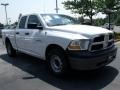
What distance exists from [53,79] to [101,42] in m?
1.60

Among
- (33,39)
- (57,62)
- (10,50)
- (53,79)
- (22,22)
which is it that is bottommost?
(53,79)

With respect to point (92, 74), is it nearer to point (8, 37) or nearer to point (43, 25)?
point (43, 25)

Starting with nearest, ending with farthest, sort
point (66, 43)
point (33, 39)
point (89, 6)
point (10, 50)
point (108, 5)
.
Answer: point (66, 43) → point (33, 39) → point (10, 50) → point (89, 6) → point (108, 5)

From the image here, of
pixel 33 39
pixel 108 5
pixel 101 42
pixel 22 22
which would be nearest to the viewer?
pixel 101 42

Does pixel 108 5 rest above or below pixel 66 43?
above

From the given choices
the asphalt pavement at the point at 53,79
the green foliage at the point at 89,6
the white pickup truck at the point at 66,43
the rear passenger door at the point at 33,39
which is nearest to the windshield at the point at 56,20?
the white pickup truck at the point at 66,43

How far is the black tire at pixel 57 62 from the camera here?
552cm

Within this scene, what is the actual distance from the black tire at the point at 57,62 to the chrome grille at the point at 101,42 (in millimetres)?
764

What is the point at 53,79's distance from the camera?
584 centimetres

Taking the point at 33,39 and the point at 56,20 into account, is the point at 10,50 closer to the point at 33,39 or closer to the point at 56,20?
the point at 33,39

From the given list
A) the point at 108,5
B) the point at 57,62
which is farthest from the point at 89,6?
the point at 57,62

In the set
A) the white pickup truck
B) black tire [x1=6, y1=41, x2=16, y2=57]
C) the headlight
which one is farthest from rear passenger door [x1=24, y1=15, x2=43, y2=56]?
black tire [x1=6, y1=41, x2=16, y2=57]

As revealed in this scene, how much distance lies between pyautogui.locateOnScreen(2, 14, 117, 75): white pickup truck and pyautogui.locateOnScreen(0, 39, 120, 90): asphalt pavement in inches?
13.9

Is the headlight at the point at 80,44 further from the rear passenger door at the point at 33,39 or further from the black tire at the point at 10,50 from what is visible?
the black tire at the point at 10,50
